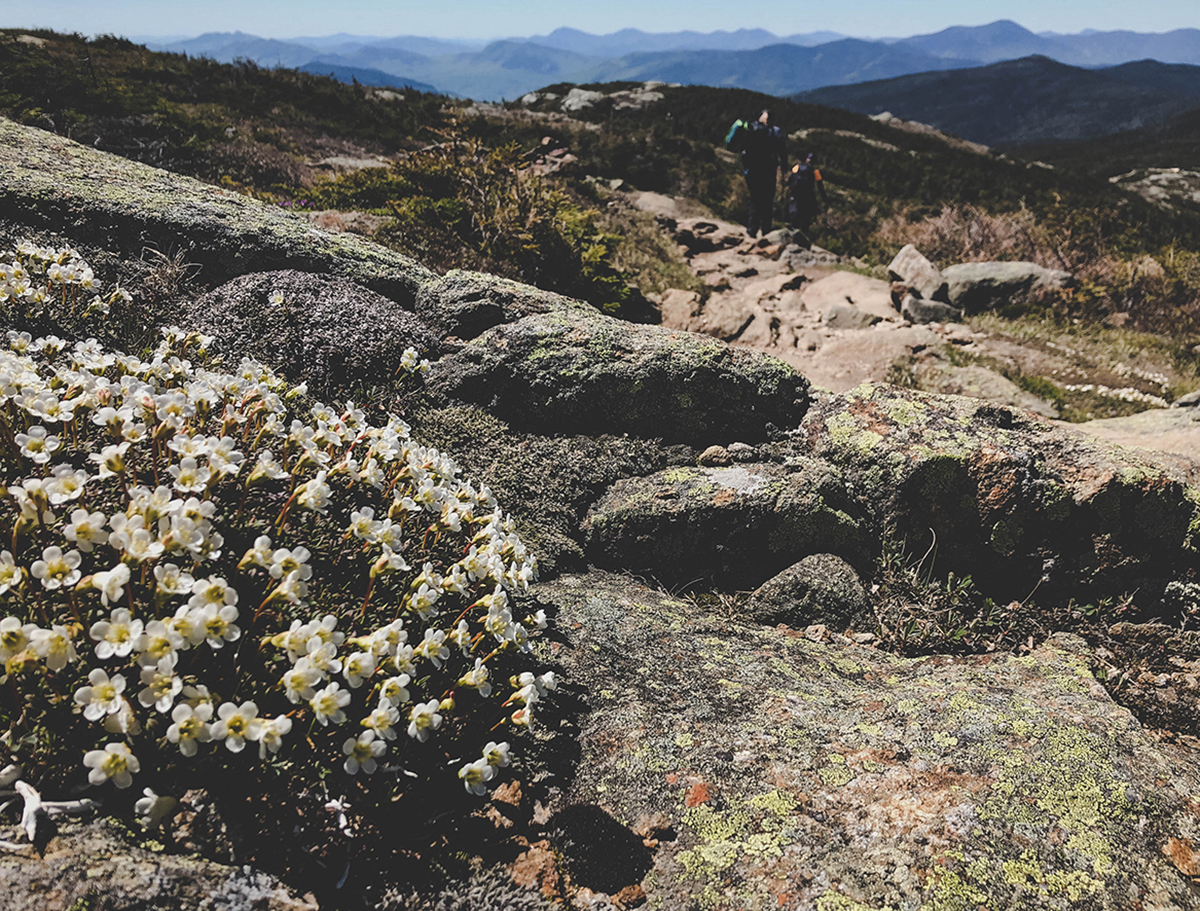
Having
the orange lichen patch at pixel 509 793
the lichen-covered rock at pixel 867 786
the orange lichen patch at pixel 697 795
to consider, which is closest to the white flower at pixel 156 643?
the orange lichen patch at pixel 509 793

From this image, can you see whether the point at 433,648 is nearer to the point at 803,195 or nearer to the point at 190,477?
the point at 190,477

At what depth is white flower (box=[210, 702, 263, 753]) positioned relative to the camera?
5.11 ft

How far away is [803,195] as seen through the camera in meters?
16.2

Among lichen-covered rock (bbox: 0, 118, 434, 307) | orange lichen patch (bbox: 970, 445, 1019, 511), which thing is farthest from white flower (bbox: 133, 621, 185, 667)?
lichen-covered rock (bbox: 0, 118, 434, 307)

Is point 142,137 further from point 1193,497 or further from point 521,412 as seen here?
point 1193,497

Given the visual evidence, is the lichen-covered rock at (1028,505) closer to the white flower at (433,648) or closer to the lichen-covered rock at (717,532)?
the lichen-covered rock at (717,532)

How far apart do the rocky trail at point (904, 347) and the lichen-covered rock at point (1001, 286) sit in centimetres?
10

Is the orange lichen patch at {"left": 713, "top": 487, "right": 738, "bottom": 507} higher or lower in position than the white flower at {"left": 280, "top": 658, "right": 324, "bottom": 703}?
lower

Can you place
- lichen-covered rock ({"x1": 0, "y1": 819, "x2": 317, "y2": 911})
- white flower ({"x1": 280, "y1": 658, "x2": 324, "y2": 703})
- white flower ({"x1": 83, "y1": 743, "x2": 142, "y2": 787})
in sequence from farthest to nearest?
white flower ({"x1": 280, "y1": 658, "x2": 324, "y2": 703})
white flower ({"x1": 83, "y1": 743, "x2": 142, "y2": 787})
lichen-covered rock ({"x1": 0, "y1": 819, "x2": 317, "y2": 911})

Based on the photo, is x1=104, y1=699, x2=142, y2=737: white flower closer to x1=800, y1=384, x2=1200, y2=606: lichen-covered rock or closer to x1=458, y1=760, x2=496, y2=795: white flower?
x1=458, y1=760, x2=496, y2=795: white flower

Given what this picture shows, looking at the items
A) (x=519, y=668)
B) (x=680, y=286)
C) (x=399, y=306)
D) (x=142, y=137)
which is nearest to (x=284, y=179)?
(x=142, y=137)

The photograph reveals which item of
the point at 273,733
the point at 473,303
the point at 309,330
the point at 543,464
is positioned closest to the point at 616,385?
the point at 543,464

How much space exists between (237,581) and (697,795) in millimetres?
1645

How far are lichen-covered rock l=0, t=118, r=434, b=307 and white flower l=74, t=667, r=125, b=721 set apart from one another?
4.20m
